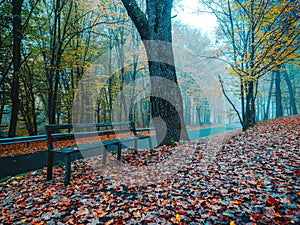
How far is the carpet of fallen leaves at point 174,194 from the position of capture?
6.89 feet

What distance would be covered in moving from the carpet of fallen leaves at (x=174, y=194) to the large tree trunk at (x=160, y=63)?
3.90ft

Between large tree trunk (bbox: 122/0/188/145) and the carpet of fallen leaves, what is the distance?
1189 mm

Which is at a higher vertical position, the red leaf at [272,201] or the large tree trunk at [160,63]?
the large tree trunk at [160,63]

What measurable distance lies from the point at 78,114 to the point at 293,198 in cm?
1735

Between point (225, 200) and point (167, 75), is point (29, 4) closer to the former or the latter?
point (167, 75)

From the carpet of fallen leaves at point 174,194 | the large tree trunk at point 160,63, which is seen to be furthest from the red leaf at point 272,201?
the large tree trunk at point 160,63

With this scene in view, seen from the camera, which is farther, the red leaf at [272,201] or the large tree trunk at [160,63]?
the large tree trunk at [160,63]

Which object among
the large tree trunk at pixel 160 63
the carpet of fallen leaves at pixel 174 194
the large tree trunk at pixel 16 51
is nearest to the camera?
the carpet of fallen leaves at pixel 174 194

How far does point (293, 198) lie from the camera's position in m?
2.22

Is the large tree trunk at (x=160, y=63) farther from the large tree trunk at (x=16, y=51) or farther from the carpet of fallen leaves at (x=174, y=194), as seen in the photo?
the large tree trunk at (x=16, y=51)

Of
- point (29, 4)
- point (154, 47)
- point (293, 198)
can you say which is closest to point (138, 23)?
point (154, 47)

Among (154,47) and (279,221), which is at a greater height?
(154,47)

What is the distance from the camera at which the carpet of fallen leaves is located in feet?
6.89

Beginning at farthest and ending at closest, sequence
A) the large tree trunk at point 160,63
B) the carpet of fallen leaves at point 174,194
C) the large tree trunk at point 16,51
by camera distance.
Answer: the large tree trunk at point 16,51, the large tree trunk at point 160,63, the carpet of fallen leaves at point 174,194
